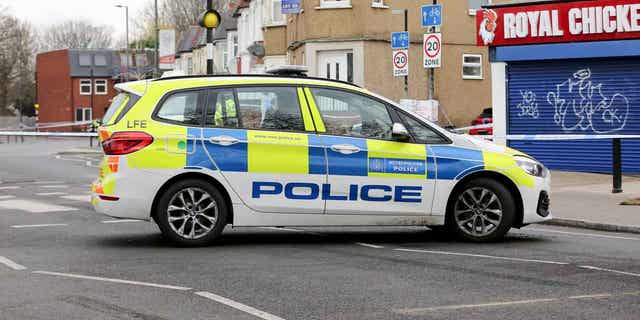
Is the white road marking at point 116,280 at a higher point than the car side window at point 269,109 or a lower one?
lower

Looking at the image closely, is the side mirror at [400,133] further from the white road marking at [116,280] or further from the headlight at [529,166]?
the white road marking at [116,280]

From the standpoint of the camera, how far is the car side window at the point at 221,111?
10820 mm

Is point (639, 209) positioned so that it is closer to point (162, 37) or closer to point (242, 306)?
point (242, 306)

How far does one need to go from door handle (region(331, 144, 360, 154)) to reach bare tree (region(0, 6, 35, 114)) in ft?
262

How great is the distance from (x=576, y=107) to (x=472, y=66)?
55.5ft

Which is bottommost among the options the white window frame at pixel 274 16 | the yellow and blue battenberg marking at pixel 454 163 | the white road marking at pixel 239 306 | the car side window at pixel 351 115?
the white road marking at pixel 239 306

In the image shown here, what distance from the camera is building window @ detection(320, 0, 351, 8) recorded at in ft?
118

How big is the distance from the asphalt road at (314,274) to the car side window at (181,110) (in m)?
1.28

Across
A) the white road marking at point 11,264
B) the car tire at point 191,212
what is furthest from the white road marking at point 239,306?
the car tire at point 191,212

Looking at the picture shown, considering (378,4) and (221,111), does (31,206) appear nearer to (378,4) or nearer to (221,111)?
(221,111)

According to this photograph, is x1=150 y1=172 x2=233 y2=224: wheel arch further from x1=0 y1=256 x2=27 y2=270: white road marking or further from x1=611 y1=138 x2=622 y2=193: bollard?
x1=611 y1=138 x2=622 y2=193: bollard

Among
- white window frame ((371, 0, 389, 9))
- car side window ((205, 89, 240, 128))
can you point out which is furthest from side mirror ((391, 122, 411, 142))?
white window frame ((371, 0, 389, 9))

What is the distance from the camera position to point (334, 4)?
3625 cm

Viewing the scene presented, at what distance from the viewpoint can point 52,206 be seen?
16219 millimetres
